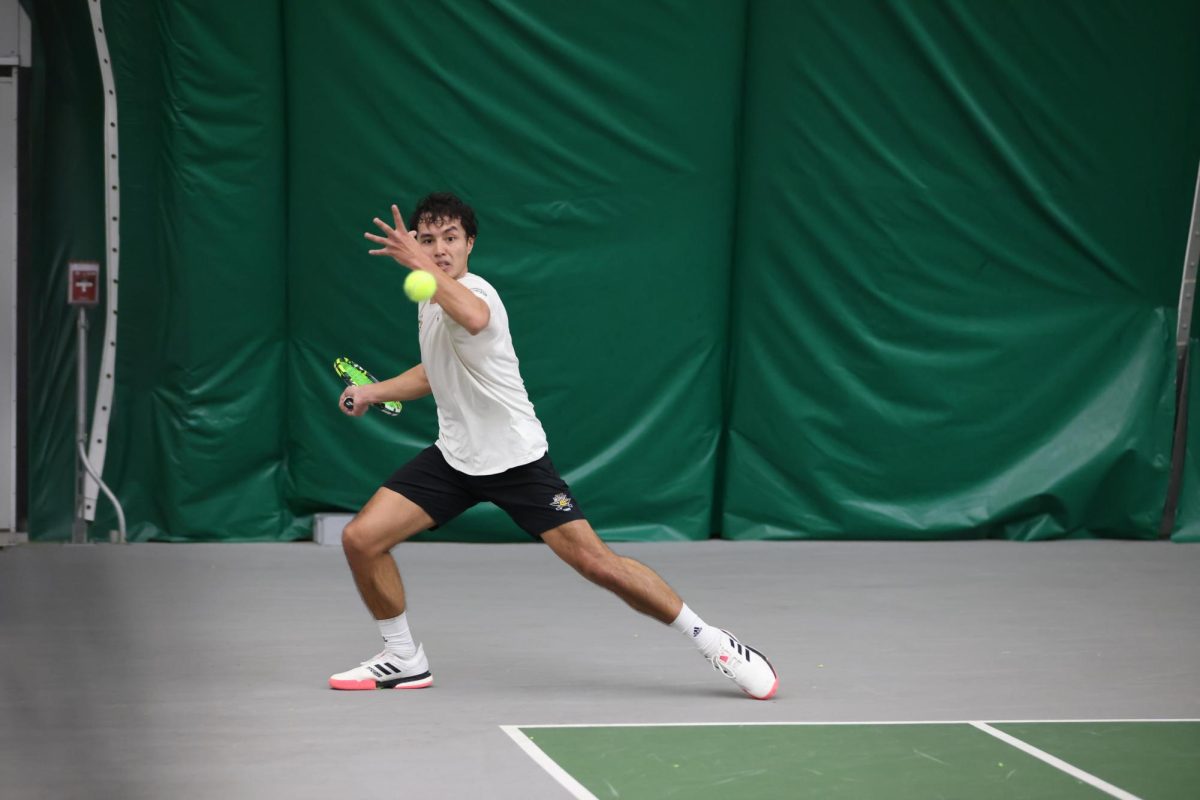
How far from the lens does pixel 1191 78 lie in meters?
9.29

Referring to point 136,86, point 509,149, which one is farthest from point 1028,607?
point 136,86

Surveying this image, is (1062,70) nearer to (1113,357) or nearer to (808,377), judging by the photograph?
(1113,357)

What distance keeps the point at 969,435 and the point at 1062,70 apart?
2.13 metres

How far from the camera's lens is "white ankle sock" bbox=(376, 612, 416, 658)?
533 centimetres

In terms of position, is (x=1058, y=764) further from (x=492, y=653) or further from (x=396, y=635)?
(x=492, y=653)

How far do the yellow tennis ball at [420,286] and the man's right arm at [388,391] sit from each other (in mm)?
739

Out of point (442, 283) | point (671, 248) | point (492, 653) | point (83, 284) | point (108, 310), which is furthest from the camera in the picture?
point (671, 248)

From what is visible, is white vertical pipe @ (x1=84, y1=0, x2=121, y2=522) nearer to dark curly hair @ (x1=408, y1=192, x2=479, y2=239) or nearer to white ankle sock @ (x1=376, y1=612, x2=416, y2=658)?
white ankle sock @ (x1=376, y1=612, x2=416, y2=658)

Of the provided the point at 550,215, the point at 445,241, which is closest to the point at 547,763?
the point at 445,241

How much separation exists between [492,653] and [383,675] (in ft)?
2.43

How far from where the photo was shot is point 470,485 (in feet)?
17.4

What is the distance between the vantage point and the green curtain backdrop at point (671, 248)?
843 centimetres

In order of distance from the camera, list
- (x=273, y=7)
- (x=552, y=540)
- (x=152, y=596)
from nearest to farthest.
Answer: (x=552, y=540) < (x=152, y=596) < (x=273, y=7)

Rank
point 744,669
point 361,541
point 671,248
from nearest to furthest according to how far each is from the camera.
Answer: point 361,541, point 744,669, point 671,248
